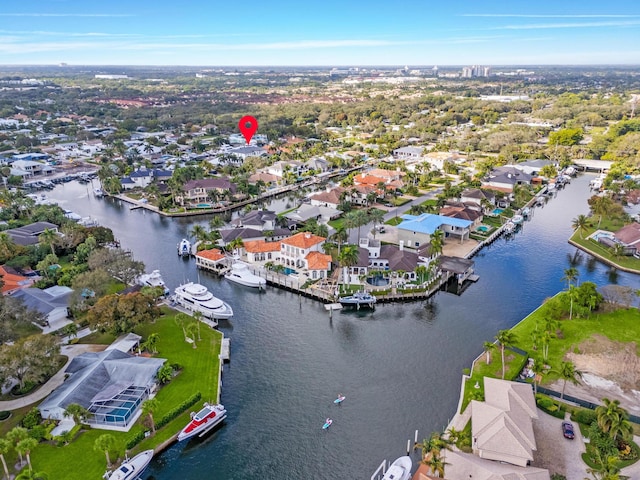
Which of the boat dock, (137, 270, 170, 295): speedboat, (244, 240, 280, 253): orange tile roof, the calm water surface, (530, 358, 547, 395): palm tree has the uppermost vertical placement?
(244, 240, 280, 253): orange tile roof

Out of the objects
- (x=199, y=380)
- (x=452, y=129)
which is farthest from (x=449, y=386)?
(x=452, y=129)

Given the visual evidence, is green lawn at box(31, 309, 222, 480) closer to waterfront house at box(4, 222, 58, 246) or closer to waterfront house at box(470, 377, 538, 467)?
waterfront house at box(470, 377, 538, 467)

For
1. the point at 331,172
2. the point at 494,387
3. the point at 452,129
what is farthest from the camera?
the point at 452,129

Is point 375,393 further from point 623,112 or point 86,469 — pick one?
point 623,112

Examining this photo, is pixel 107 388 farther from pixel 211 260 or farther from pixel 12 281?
pixel 211 260

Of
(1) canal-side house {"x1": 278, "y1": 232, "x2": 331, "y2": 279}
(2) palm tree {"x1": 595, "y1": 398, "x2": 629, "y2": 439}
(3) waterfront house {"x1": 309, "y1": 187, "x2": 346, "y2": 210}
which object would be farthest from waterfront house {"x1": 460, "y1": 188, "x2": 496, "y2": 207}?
(2) palm tree {"x1": 595, "y1": 398, "x2": 629, "y2": 439}

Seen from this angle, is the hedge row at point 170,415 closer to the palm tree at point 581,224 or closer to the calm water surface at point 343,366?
the calm water surface at point 343,366

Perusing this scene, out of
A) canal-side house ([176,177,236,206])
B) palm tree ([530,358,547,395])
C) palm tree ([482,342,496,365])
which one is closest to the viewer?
palm tree ([530,358,547,395])
